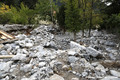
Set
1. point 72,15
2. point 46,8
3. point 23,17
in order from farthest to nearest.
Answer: point 46,8 < point 23,17 < point 72,15

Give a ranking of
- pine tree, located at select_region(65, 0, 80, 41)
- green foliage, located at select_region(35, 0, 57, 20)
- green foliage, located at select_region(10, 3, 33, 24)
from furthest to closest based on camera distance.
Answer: green foliage, located at select_region(35, 0, 57, 20), green foliage, located at select_region(10, 3, 33, 24), pine tree, located at select_region(65, 0, 80, 41)

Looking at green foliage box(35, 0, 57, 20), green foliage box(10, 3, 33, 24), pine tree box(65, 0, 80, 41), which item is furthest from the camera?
green foliage box(35, 0, 57, 20)

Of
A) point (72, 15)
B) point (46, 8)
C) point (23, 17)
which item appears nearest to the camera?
point (72, 15)

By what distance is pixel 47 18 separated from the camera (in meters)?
19.8

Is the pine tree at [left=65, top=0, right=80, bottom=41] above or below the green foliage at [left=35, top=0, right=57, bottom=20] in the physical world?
below

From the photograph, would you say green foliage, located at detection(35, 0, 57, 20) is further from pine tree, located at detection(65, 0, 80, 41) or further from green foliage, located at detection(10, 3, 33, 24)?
pine tree, located at detection(65, 0, 80, 41)

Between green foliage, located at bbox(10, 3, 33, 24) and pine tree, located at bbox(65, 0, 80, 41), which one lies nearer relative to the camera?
pine tree, located at bbox(65, 0, 80, 41)

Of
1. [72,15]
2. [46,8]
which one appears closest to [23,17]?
[46,8]

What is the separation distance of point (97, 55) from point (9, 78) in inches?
238

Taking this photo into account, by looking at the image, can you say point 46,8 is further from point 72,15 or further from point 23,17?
point 72,15

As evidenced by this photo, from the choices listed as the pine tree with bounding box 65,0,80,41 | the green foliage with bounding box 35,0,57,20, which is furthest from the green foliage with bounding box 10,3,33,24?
the pine tree with bounding box 65,0,80,41

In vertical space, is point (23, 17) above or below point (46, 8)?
below

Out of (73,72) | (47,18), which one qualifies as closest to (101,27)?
(47,18)

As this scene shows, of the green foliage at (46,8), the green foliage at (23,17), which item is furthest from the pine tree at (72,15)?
the green foliage at (23,17)
